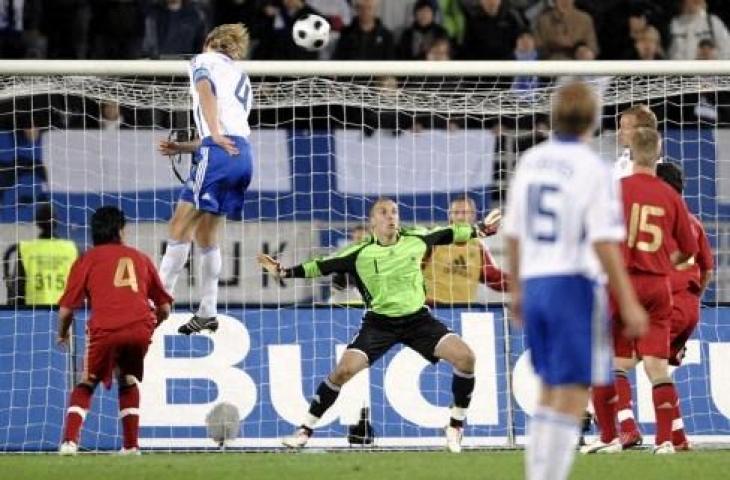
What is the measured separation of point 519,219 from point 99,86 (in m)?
8.51

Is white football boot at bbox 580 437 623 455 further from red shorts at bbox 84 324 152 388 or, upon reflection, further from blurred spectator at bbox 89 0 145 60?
blurred spectator at bbox 89 0 145 60

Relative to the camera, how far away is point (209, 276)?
1398 centimetres

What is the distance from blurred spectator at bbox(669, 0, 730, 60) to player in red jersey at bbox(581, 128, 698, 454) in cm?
742

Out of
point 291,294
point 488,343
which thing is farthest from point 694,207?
point 291,294

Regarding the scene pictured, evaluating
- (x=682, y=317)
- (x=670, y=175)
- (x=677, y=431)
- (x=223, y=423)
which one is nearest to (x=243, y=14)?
(x=223, y=423)

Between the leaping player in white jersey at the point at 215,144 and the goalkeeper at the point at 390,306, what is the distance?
1.08 meters

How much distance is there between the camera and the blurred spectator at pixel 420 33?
63.7 feet

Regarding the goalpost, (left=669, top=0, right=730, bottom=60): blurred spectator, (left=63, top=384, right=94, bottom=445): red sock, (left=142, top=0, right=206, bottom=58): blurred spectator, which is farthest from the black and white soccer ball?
(left=669, top=0, right=730, bottom=60): blurred spectator

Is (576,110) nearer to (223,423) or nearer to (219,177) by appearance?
(219,177)

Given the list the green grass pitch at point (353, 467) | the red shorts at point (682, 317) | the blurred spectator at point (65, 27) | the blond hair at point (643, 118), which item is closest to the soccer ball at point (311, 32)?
the green grass pitch at point (353, 467)

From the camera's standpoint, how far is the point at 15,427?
15.9 m

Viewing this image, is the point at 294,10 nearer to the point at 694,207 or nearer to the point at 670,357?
the point at 694,207

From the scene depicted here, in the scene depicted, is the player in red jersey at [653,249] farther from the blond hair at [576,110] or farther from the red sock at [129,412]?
the blond hair at [576,110]

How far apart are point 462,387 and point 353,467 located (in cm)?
251
